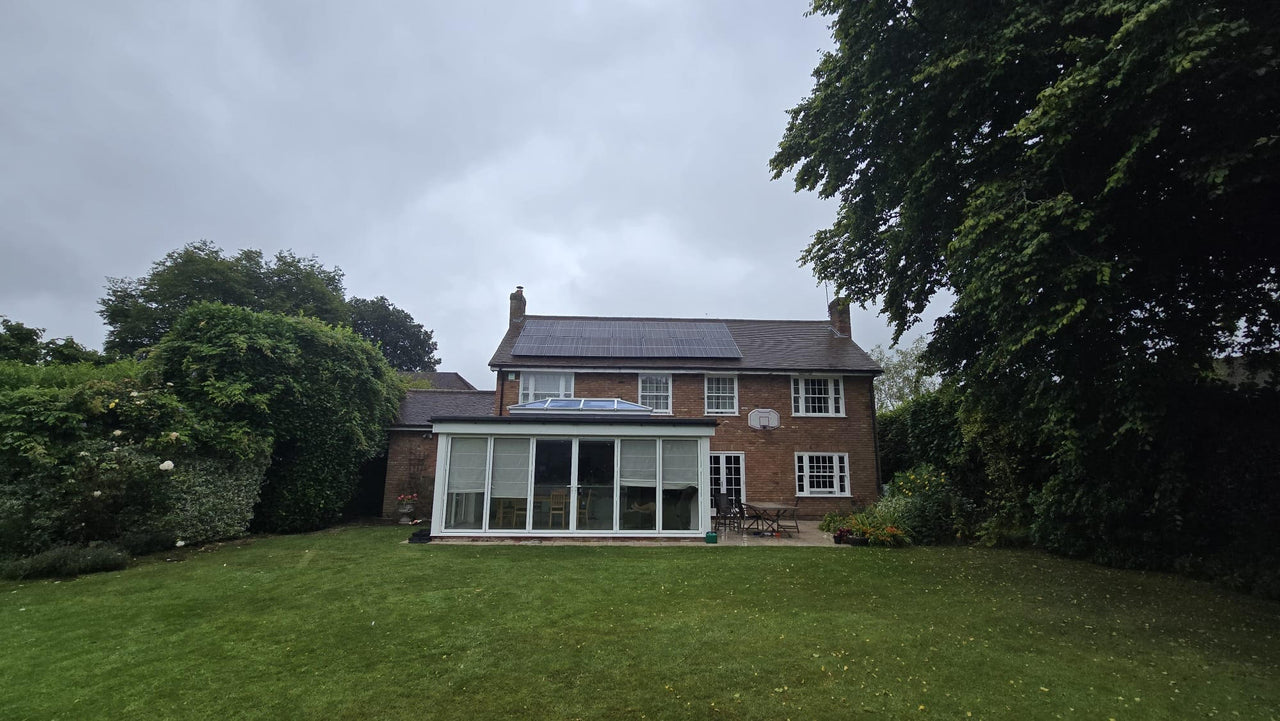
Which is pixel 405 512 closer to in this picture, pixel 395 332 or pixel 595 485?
pixel 595 485

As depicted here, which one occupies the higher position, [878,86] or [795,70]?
[795,70]

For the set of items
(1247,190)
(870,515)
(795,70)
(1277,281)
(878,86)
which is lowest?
(870,515)

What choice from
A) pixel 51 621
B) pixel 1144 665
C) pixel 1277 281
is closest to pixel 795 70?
pixel 1277 281

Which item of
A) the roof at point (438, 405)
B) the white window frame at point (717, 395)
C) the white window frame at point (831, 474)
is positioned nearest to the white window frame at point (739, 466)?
the white window frame at point (717, 395)

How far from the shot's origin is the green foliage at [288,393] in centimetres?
1292

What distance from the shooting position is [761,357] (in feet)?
66.5

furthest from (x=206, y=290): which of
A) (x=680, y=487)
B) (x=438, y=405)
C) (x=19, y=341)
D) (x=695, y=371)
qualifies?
(x=680, y=487)

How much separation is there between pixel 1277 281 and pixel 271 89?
21400 mm

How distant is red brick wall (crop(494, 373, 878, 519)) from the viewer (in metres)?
18.5

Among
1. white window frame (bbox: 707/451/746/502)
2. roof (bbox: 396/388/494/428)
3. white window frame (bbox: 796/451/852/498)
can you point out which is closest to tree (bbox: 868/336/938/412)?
white window frame (bbox: 796/451/852/498)

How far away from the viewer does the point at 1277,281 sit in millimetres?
7062

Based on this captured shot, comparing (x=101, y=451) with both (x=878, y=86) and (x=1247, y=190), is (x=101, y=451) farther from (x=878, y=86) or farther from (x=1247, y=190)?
(x=1247, y=190)

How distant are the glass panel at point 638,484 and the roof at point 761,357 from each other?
21.4 ft

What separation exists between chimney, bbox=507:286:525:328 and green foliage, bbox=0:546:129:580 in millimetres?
14716
